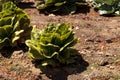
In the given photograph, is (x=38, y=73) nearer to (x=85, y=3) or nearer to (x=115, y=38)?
(x=115, y=38)

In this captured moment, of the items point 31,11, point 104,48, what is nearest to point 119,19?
point 104,48

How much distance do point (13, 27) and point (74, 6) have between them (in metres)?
1.61

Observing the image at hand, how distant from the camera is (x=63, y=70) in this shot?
13.8 feet

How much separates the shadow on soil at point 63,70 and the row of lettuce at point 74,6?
1.64 m

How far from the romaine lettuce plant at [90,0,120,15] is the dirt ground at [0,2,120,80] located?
0.36m

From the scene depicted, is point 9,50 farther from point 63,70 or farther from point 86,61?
point 86,61

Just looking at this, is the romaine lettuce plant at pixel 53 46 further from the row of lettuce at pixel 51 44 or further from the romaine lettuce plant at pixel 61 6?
the romaine lettuce plant at pixel 61 6

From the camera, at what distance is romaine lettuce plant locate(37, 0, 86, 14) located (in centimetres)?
588

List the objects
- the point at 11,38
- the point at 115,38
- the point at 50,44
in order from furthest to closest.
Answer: the point at 115,38 → the point at 11,38 → the point at 50,44

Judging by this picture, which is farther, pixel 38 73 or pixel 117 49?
pixel 117 49

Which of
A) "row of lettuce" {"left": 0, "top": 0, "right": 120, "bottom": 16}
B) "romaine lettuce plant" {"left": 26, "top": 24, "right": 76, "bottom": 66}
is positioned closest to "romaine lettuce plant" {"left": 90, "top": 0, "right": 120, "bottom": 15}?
"row of lettuce" {"left": 0, "top": 0, "right": 120, "bottom": 16}

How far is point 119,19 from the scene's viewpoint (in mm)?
5566

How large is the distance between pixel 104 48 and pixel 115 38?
0.31 meters

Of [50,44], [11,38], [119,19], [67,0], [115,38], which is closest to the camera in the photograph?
[50,44]
